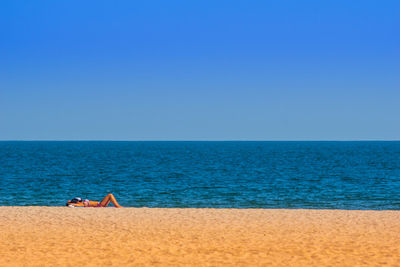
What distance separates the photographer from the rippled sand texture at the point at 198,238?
11.6 metres

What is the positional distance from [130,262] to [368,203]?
22155 mm

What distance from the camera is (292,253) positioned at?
12.2 metres

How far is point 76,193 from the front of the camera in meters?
36.2

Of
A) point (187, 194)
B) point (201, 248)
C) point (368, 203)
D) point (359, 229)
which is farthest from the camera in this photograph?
point (187, 194)

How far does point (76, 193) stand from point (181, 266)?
2707cm

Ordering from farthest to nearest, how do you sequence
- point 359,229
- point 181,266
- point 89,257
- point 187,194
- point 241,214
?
point 187,194, point 241,214, point 359,229, point 89,257, point 181,266

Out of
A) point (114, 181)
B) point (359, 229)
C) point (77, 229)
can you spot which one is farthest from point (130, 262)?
point (114, 181)

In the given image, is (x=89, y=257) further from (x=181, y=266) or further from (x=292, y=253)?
(x=292, y=253)

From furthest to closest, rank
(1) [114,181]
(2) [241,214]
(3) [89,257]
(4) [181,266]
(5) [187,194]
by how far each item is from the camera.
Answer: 1. (1) [114,181]
2. (5) [187,194]
3. (2) [241,214]
4. (3) [89,257]
5. (4) [181,266]

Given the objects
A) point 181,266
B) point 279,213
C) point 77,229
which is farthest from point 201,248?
point 279,213

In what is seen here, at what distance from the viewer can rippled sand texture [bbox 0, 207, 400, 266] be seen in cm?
1157

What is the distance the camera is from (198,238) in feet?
47.0

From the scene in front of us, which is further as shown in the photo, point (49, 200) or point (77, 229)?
point (49, 200)

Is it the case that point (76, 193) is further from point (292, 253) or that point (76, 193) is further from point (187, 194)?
point (292, 253)
